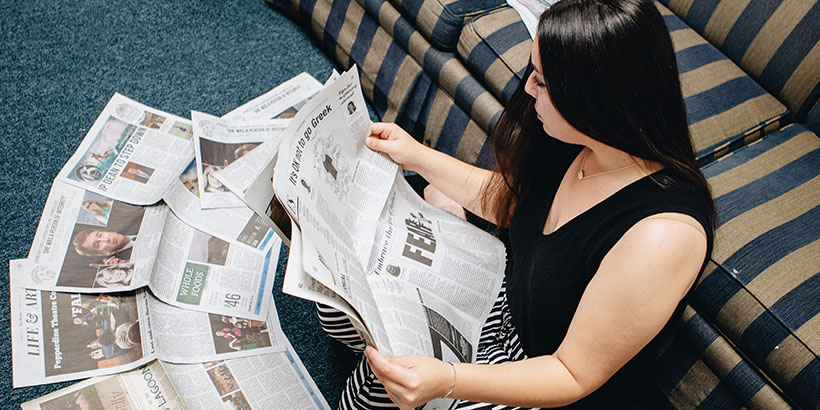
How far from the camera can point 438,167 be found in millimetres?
A: 1097

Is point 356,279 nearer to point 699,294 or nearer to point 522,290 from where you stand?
point 522,290

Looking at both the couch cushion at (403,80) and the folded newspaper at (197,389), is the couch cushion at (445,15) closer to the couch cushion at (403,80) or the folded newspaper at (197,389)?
the couch cushion at (403,80)

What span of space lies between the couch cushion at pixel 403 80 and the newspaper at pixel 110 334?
64 cm

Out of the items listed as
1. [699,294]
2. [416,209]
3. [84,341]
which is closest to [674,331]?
[699,294]

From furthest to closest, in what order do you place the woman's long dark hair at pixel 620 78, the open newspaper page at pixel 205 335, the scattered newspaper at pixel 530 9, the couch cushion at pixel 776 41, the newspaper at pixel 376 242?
the scattered newspaper at pixel 530 9 → the couch cushion at pixel 776 41 → the open newspaper page at pixel 205 335 → the newspaper at pixel 376 242 → the woman's long dark hair at pixel 620 78

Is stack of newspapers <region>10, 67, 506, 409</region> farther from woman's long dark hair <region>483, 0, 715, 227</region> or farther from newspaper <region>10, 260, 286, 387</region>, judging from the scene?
woman's long dark hair <region>483, 0, 715, 227</region>

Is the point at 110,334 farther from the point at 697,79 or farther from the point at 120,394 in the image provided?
the point at 697,79

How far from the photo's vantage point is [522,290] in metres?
0.91

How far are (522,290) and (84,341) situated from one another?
86 centimetres

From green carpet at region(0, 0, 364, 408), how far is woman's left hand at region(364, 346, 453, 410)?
52 centimetres

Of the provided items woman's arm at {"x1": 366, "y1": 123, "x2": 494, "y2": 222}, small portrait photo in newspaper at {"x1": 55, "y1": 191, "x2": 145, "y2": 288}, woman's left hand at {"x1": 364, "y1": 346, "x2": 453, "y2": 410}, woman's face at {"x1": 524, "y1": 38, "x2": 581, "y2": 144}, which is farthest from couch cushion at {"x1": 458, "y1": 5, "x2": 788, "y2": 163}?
small portrait photo in newspaper at {"x1": 55, "y1": 191, "x2": 145, "y2": 288}

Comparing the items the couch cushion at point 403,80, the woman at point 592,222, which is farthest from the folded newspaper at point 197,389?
the couch cushion at point 403,80

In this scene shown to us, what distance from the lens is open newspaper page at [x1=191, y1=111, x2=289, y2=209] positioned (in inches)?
55.2

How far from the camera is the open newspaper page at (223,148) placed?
4.60 ft
